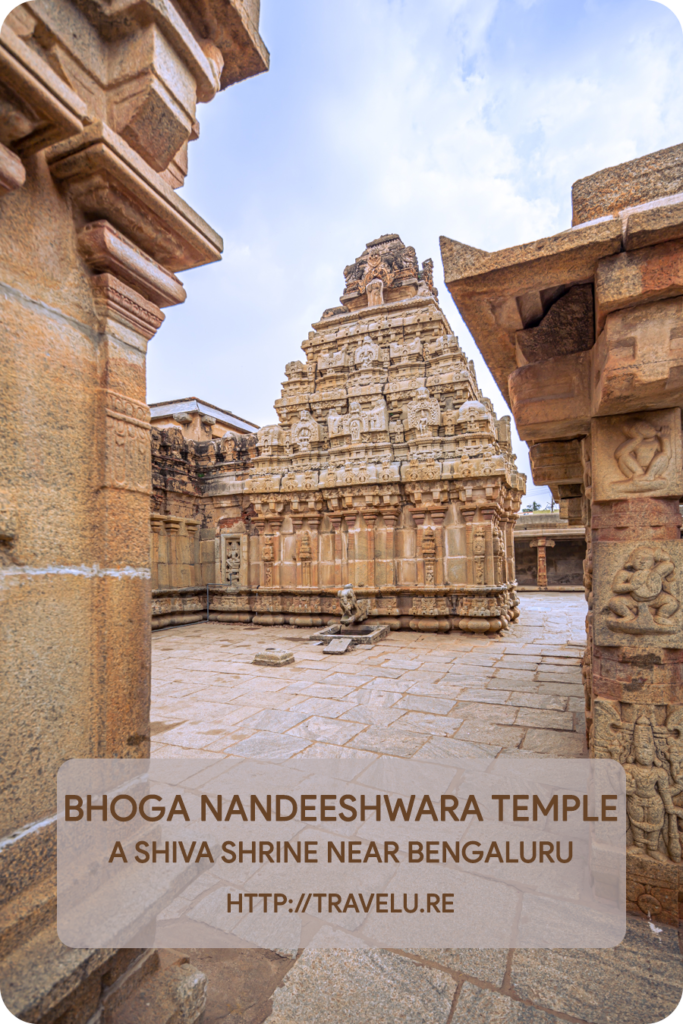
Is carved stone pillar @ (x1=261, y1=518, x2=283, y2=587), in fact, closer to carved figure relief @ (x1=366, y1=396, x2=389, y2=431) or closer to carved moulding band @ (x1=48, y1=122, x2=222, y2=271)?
carved figure relief @ (x1=366, y1=396, x2=389, y2=431)

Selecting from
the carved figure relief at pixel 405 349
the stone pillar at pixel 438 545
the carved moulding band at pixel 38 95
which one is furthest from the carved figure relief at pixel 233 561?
the carved moulding band at pixel 38 95

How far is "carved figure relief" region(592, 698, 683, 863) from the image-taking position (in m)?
2.24

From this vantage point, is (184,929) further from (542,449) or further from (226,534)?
(226,534)

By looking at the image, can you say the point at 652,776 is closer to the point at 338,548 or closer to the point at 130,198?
the point at 130,198

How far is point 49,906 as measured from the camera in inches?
53.2

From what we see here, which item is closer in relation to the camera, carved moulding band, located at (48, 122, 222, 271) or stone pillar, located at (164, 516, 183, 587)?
carved moulding band, located at (48, 122, 222, 271)

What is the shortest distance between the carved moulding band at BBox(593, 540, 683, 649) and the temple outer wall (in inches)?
87.0

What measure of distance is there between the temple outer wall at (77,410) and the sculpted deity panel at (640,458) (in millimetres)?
2129

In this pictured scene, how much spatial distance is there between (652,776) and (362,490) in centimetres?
A: 832

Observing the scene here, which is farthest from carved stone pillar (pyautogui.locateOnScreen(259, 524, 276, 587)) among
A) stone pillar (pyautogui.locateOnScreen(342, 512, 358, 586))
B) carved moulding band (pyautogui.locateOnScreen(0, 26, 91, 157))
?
carved moulding band (pyautogui.locateOnScreen(0, 26, 91, 157))

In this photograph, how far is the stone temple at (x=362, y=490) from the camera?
9.60 metres

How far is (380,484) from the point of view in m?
A: 10.2

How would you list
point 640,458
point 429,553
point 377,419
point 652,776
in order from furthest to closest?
1. point 377,419
2. point 429,553
3. point 640,458
4. point 652,776

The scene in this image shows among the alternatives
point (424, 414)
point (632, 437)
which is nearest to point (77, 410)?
point (632, 437)
